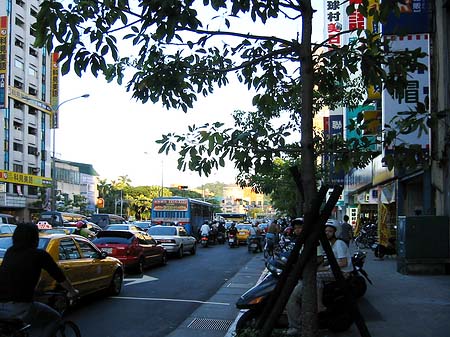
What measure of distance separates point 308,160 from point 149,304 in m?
7.25

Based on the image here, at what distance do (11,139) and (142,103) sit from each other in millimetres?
64156

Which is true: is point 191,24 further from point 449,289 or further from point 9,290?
point 449,289

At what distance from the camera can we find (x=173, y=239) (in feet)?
76.8

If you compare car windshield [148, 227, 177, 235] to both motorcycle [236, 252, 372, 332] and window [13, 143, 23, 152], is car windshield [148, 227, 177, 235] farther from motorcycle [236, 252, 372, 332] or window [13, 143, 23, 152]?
window [13, 143, 23, 152]

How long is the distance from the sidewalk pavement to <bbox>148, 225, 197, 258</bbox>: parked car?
9.01 meters

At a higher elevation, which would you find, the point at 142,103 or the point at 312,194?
the point at 142,103

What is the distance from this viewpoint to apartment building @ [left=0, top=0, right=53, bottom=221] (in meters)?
62.7

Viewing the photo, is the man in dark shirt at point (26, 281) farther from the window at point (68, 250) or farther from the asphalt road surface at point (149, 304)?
the window at point (68, 250)

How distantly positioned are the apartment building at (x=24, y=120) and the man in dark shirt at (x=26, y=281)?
2259 inches

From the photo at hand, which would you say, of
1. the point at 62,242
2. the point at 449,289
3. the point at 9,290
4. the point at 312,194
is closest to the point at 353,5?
the point at 312,194

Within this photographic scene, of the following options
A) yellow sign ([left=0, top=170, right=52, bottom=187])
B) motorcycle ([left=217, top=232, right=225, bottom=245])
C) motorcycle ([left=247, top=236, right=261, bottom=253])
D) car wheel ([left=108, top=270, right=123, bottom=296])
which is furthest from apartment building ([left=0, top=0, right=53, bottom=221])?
car wheel ([left=108, top=270, right=123, bottom=296])

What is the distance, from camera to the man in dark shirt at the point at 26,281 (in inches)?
201

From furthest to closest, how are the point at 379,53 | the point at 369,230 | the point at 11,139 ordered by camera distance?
1. the point at 11,139
2. the point at 369,230
3. the point at 379,53

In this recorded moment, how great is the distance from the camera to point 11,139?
64.2 meters
